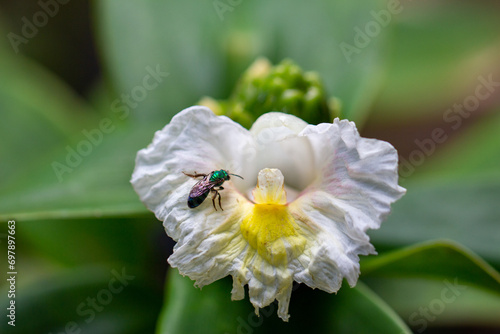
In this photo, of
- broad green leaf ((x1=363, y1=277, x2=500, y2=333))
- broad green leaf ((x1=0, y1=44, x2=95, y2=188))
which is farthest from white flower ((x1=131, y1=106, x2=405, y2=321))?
broad green leaf ((x1=0, y1=44, x2=95, y2=188))

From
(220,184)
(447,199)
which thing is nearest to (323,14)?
(447,199)

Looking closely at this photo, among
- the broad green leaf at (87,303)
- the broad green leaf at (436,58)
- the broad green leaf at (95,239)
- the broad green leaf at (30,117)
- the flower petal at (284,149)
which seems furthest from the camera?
the broad green leaf at (436,58)

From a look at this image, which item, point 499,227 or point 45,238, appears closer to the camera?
point 499,227

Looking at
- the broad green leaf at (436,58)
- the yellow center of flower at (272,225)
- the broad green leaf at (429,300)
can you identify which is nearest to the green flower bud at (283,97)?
the yellow center of flower at (272,225)

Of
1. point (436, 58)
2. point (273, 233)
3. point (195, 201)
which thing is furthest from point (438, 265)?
point (436, 58)

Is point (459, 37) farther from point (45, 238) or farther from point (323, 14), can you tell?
point (45, 238)

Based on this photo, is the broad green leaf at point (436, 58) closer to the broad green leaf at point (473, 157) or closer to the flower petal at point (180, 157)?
the broad green leaf at point (473, 157)

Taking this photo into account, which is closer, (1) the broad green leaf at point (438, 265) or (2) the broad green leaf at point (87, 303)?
(1) the broad green leaf at point (438, 265)

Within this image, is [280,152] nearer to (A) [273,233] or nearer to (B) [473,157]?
(A) [273,233]
